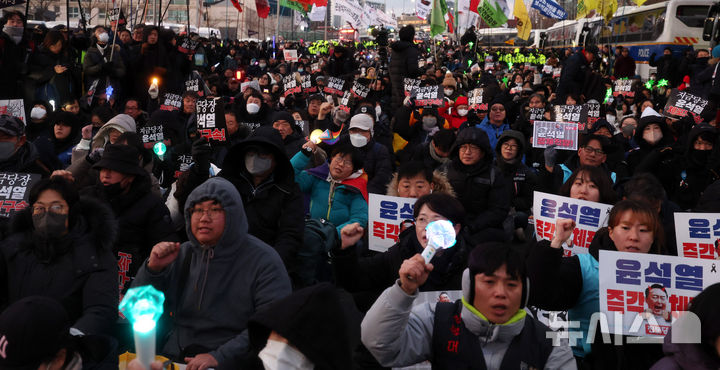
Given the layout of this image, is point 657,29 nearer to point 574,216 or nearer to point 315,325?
point 574,216

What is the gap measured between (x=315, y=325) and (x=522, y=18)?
2702 centimetres

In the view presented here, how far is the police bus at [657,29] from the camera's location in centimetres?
2205

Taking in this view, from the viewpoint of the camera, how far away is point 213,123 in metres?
6.01

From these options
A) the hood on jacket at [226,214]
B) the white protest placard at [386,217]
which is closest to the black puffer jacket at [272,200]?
the white protest placard at [386,217]

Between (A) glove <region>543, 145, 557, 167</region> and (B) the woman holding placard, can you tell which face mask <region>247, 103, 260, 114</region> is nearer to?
(A) glove <region>543, 145, 557, 167</region>

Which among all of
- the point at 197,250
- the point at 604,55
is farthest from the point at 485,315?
the point at 604,55

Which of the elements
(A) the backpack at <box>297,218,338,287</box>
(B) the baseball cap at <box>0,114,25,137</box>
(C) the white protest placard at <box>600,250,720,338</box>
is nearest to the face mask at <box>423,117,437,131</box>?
(A) the backpack at <box>297,218,338,287</box>

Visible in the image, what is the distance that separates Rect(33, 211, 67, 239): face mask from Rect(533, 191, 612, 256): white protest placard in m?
3.05

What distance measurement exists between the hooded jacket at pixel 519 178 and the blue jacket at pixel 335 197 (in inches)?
69.8

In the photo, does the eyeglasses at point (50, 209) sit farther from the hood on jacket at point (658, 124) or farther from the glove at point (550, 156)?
the hood on jacket at point (658, 124)

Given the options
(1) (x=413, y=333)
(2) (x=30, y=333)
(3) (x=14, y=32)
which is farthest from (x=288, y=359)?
(3) (x=14, y=32)

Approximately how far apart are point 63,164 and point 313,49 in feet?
125

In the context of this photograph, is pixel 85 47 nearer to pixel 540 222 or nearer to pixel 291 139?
pixel 291 139

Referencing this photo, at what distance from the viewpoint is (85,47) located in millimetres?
13008
